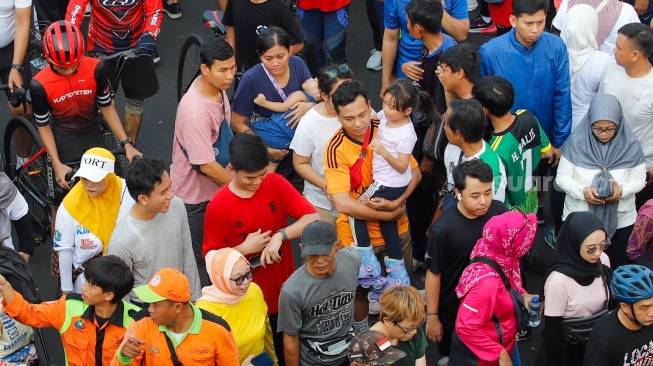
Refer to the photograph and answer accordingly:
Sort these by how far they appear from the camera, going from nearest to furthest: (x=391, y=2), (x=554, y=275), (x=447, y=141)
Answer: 1. (x=554, y=275)
2. (x=447, y=141)
3. (x=391, y=2)

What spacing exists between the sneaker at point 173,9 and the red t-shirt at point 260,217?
5150 millimetres

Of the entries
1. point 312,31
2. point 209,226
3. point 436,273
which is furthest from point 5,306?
point 312,31

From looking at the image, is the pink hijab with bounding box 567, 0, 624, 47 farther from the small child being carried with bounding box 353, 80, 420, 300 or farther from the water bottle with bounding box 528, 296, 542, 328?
the water bottle with bounding box 528, 296, 542, 328

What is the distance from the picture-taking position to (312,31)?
845 centimetres

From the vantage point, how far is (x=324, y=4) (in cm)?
824

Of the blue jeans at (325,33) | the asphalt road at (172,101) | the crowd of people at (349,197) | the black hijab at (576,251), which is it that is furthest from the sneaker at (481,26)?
the black hijab at (576,251)

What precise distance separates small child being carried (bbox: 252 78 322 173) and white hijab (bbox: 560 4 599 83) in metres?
1.98

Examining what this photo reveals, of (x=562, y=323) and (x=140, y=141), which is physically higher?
(x=562, y=323)

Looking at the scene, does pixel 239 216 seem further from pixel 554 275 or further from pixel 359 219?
pixel 554 275

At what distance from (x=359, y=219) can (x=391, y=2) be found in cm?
220

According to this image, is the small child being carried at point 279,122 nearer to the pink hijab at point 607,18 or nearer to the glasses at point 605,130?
the glasses at point 605,130

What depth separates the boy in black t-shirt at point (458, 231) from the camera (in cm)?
517

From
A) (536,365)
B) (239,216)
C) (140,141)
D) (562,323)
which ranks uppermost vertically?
(239,216)

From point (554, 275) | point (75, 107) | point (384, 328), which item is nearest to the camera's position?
point (384, 328)
